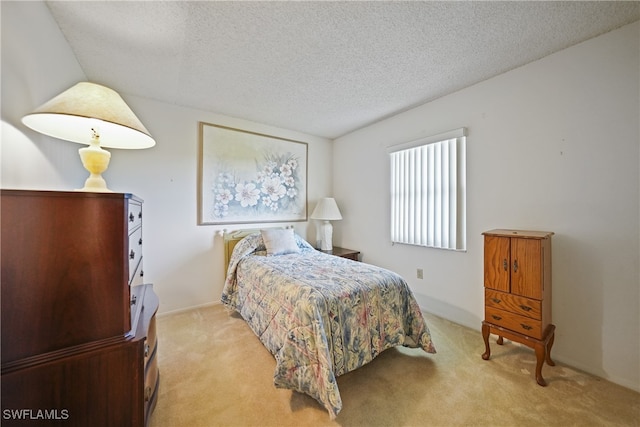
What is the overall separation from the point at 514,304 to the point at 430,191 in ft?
4.44

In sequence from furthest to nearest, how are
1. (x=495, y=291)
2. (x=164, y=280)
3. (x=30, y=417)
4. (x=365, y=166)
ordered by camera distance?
(x=365, y=166)
(x=164, y=280)
(x=495, y=291)
(x=30, y=417)

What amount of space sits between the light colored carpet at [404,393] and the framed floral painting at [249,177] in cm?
160

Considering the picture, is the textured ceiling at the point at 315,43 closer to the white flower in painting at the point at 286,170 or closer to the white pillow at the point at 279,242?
the white flower in painting at the point at 286,170

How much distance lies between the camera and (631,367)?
1600 millimetres

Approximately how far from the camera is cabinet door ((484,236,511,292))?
1.83m

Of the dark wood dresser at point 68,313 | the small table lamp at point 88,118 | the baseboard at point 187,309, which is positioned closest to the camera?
the dark wood dresser at point 68,313

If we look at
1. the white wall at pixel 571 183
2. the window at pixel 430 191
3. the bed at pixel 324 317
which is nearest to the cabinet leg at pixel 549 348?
the white wall at pixel 571 183

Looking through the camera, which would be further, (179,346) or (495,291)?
(179,346)

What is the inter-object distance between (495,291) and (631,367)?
2.84 feet

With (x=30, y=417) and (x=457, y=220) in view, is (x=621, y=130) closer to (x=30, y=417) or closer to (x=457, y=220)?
(x=457, y=220)

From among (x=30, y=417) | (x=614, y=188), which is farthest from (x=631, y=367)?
(x=30, y=417)

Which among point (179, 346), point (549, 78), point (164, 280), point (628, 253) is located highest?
point (549, 78)

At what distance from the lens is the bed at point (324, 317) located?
1.46 m

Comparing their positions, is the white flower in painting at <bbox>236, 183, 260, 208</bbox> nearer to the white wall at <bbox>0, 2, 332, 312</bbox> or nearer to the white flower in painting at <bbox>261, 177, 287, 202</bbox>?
the white flower in painting at <bbox>261, 177, 287, 202</bbox>
